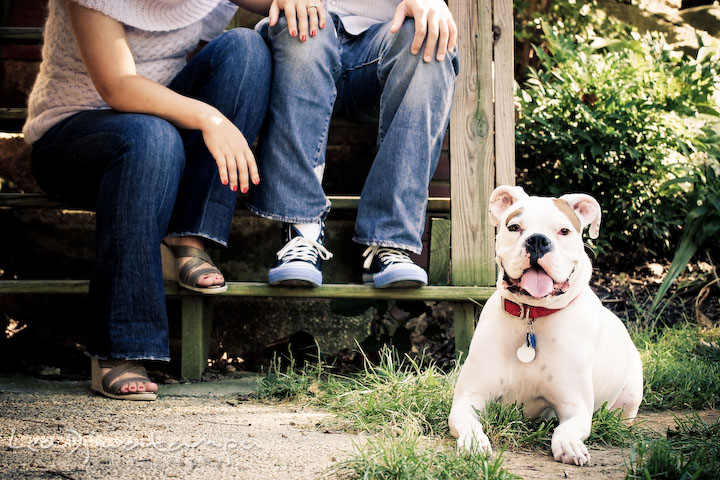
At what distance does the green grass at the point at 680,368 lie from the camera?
2.36m

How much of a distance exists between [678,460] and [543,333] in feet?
1.55

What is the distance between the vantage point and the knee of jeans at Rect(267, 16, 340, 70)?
2461mm

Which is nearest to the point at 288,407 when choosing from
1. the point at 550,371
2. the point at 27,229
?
the point at 550,371

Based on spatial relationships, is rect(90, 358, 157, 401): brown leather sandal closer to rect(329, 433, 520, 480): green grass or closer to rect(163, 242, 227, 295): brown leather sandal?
rect(163, 242, 227, 295): brown leather sandal

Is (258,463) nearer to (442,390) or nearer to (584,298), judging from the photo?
(442,390)

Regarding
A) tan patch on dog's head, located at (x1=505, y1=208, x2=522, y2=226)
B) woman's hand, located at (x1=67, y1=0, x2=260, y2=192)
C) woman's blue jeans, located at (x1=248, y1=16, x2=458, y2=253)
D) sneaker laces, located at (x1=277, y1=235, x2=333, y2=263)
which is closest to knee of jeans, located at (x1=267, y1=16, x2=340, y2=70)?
woman's blue jeans, located at (x1=248, y1=16, x2=458, y2=253)

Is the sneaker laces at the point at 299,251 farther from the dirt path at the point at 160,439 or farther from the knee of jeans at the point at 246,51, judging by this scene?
the knee of jeans at the point at 246,51

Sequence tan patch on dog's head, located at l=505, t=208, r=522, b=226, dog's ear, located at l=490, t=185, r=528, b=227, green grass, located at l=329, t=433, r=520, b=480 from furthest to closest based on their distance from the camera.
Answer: dog's ear, located at l=490, t=185, r=528, b=227 < tan patch on dog's head, located at l=505, t=208, r=522, b=226 < green grass, located at l=329, t=433, r=520, b=480

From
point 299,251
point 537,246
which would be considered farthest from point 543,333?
point 299,251

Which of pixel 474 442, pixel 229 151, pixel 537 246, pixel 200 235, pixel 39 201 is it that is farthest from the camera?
pixel 39 201

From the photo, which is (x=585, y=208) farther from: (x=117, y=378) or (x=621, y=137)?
(x=621, y=137)

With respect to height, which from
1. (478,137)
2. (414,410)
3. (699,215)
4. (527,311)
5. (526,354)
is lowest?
(414,410)

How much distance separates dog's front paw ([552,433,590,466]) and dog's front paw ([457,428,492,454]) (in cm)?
16

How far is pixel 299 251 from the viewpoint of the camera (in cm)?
242
